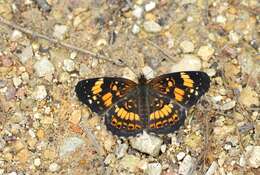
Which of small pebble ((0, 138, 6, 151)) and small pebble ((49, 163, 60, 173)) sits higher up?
small pebble ((0, 138, 6, 151))

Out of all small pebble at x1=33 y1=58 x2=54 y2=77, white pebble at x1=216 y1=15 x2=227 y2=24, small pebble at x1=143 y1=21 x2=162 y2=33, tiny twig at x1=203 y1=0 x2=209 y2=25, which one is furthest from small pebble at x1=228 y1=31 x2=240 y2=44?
small pebble at x1=33 y1=58 x2=54 y2=77

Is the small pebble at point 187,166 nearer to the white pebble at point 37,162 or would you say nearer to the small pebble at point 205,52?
the small pebble at point 205,52

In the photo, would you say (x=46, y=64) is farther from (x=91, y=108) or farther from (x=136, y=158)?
(x=136, y=158)

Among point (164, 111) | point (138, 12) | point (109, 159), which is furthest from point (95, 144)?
point (138, 12)

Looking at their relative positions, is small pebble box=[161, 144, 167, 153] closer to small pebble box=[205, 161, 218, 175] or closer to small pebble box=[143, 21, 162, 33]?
small pebble box=[205, 161, 218, 175]

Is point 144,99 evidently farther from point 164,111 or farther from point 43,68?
point 43,68

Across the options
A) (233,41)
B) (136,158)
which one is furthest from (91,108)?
(233,41)

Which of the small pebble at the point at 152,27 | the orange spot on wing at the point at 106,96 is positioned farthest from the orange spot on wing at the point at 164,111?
the small pebble at the point at 152,27
